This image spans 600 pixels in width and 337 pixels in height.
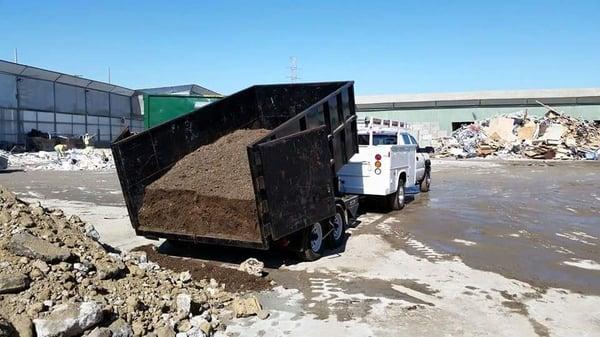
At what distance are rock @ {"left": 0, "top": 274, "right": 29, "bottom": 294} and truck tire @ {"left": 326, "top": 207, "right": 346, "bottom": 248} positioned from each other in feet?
15.9

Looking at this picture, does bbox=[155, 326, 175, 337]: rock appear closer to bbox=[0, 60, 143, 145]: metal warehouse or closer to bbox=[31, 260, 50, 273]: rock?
bbox=[31, 260, 50, 273]: rock

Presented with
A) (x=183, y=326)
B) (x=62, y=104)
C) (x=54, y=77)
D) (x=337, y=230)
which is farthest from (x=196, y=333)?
(x=62, y=104)

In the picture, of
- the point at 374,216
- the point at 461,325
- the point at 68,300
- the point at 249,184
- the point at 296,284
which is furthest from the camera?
the point at 374,216

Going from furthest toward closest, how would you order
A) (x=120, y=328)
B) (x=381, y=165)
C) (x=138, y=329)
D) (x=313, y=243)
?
(x=381, y=165), (x=313, y=243), (x=138, y=329), (x=120, y=328)

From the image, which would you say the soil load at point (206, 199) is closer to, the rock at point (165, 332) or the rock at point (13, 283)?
the rock at point (165, 332)

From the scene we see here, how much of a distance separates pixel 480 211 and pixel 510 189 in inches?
251

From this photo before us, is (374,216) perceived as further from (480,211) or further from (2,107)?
(2,107)

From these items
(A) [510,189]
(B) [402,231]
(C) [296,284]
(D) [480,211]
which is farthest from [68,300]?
(A) [510,189]

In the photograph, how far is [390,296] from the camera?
634 cm

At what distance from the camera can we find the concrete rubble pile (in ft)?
15.0

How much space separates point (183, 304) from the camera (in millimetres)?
5316

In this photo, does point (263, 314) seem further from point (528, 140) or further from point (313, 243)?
point (528, 140)

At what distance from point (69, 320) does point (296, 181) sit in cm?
361

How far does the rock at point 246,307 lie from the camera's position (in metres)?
5.57
